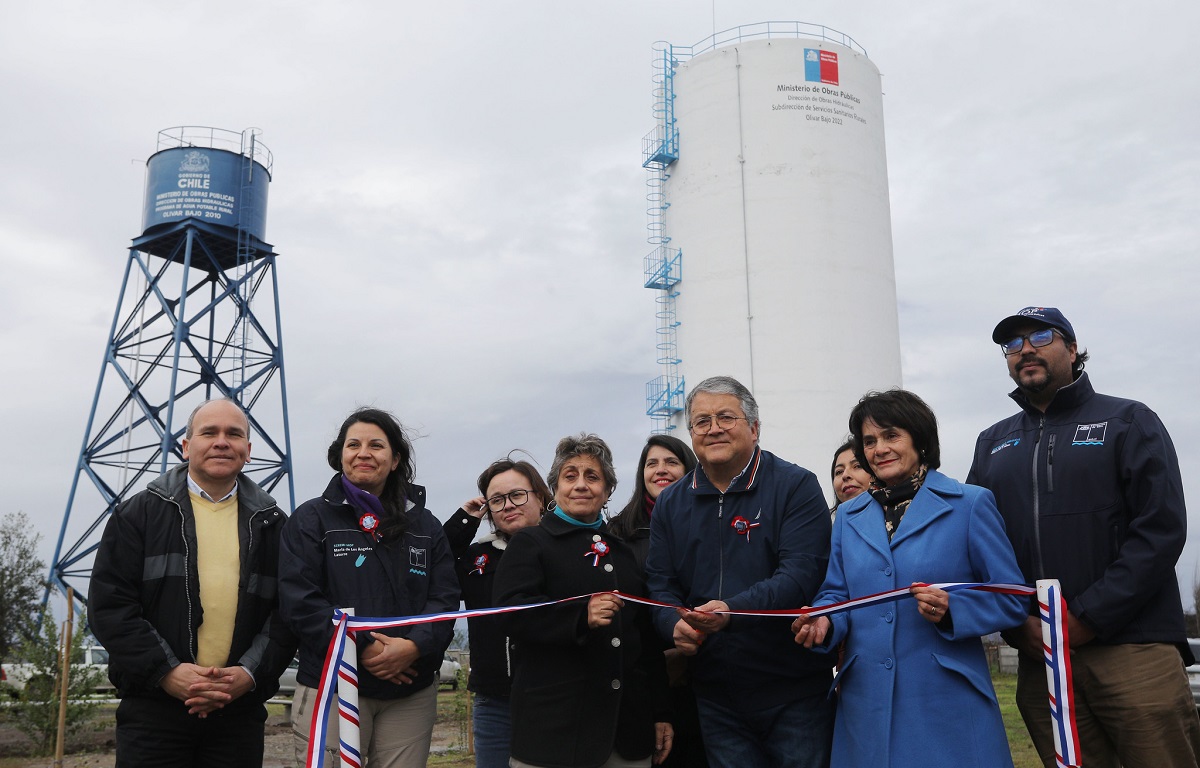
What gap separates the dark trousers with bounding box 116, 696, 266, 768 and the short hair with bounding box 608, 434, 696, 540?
1947mm

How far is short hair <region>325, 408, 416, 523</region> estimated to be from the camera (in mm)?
4746

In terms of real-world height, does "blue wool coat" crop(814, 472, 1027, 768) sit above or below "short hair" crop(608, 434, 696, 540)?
below

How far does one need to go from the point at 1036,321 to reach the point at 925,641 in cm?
156

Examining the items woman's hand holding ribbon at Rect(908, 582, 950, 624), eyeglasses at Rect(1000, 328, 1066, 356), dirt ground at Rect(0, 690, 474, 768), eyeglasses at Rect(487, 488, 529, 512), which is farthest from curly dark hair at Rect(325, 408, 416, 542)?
dirt ground at Rect(0, 690, 474, 768)

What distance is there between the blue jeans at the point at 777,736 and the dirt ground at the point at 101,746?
6.92 meters

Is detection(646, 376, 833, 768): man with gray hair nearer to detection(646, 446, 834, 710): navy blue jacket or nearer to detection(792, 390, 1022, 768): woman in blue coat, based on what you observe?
detection(646, 446, 834, 710): navy blue jacket

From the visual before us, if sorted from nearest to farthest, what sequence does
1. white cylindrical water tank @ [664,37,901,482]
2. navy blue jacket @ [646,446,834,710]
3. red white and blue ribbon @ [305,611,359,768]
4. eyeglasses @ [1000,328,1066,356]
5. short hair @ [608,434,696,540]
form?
red white and blue ribbon @ [305,611,359,768] → navy blue jacket @ [646,446,834,710] → eyeglasses @ [1000,328,1066,356] → short hair @ [608,434,696,540] → white cylindrical water tank @ [664,37,901,482]

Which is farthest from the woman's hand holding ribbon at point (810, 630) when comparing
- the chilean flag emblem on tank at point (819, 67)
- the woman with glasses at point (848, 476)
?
the chilean flag emblem on tank at point (819, 67)

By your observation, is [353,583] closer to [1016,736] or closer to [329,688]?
[329,688]

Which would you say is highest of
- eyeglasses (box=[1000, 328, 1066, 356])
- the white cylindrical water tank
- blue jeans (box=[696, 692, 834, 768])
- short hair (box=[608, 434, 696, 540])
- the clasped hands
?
the white cylindrical water tank

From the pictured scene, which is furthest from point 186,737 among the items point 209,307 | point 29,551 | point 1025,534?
point 29,551

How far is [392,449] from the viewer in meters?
4.77

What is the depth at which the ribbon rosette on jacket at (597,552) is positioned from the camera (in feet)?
13.9

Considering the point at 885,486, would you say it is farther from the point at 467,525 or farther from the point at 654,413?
the point at 654,413
